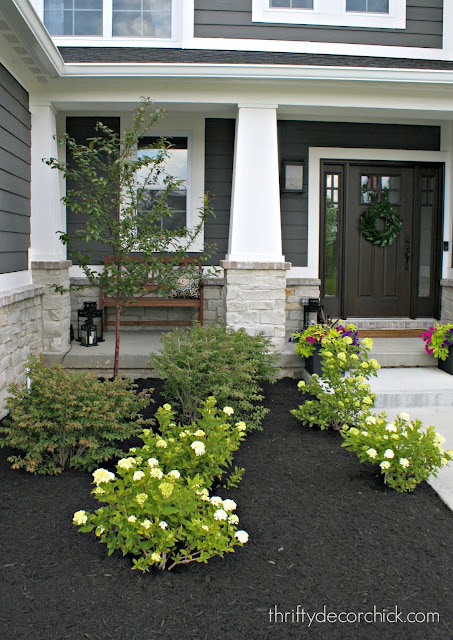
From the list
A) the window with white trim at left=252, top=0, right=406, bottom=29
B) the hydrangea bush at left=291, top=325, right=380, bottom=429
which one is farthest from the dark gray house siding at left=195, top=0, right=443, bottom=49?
the hydrangea bush at left=291, top=325, right=380, bottom=429

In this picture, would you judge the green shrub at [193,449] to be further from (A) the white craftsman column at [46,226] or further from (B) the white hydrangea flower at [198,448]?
(A) the white craftsman column at [46,226]

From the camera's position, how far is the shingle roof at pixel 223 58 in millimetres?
5816

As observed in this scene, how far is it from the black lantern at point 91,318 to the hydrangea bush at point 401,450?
375cm

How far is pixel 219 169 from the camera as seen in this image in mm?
6957

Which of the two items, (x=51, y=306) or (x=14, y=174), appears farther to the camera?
(x=51, y=306)

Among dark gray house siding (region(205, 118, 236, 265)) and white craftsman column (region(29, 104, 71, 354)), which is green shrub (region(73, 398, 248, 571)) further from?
dark gray house siding (region(205, 118, 236, 265))

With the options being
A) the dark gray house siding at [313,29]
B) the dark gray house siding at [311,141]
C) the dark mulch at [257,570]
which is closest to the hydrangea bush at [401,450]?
the dark mulch at [257,570]

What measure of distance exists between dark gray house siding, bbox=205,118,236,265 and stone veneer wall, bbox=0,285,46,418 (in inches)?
86.5

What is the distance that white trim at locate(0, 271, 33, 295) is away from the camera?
4.85 metres

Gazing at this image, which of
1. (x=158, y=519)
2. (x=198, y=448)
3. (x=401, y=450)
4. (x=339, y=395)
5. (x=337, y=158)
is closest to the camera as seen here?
(x=158, y=519)

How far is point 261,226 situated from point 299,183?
1.36 m

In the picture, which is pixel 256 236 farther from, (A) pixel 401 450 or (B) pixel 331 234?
(A) pixel 401 450

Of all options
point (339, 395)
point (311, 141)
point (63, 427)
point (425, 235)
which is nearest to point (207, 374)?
point (339, 395)

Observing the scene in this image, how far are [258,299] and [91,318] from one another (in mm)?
1828
